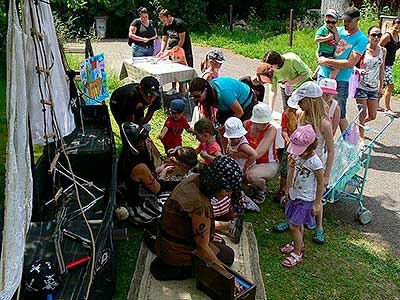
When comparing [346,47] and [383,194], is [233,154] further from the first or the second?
[346,47]

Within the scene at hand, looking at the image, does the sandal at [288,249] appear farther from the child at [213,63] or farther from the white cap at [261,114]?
the child at [213,63]

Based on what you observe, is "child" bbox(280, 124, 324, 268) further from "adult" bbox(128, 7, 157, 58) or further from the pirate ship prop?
"adult" bbox(128, 7, 157, 58)

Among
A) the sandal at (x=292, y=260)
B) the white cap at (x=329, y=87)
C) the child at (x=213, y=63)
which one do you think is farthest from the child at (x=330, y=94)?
the child at (x=213, y=63)

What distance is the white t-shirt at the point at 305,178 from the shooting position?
15.2 ft

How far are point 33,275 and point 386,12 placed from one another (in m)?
16.7

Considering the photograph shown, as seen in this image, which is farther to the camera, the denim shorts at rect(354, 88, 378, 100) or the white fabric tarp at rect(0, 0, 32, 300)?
the denim shorts at rect(354, 88, 378, 100)

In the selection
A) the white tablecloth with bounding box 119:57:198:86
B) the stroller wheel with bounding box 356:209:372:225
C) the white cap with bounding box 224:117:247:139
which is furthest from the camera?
the white tablecloth with bounding box 119:57:198:86

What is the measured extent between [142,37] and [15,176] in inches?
322

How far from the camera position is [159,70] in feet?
29.6

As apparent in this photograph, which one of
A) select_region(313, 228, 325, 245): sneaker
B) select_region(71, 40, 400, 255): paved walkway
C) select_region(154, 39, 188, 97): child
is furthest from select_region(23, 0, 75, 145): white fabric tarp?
select_region(154, 39, 188, 97): child

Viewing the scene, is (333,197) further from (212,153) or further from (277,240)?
(212,153)

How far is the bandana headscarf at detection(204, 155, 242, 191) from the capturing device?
12.4 feet

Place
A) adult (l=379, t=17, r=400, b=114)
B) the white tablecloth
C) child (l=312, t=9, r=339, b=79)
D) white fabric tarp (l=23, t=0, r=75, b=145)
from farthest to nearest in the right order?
the white tablecloth < adult (l=379, t=17, r=400, b=114) < child (l=312, t=9, r=339, b=79) < white fabric tarp (l=23, t=0, r=75, b=145)

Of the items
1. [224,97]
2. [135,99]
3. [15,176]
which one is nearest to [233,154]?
[224,97]
